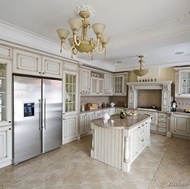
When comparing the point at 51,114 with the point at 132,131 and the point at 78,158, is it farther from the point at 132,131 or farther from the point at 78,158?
the point at 132,131

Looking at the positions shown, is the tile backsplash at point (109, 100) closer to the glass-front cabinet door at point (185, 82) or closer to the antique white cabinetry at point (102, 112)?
the antique white cabinetry at point (102, 112)

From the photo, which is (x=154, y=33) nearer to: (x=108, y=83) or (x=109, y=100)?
(x=108, y=83)

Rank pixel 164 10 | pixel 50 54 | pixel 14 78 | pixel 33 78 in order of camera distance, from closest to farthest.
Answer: pixel 164 10 → pixel 14 78 → pixel 33 78 → pixel 50 54

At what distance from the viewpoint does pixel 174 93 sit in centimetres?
479

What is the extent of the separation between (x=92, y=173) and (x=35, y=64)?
8.26 ft

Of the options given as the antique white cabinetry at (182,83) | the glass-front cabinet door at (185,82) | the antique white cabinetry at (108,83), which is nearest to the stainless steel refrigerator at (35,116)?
the antique white cabinetry at (108,83)

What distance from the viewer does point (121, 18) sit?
215 centimetres

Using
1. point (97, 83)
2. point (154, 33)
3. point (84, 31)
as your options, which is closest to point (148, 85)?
point (97, 83)


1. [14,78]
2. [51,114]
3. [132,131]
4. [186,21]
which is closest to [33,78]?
[14,78]

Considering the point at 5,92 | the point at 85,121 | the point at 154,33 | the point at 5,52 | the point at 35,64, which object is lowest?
the point at 85,121

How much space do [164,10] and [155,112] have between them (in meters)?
3.65

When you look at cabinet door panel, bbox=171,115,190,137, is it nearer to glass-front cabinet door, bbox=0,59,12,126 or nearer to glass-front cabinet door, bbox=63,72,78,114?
glass-front cabinet door, bbox=63,72,78,114

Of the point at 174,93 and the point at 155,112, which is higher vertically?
the point at 174,93

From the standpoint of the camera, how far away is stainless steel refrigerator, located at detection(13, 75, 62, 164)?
8.73 feet
